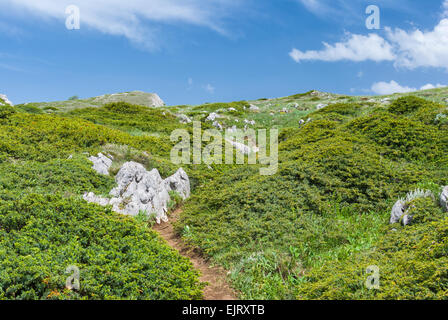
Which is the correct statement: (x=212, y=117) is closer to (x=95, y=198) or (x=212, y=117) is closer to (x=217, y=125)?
(x=217, y=125)

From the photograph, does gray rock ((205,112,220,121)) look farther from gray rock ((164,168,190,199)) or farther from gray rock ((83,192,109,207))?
gray rock ((83,192,109,207))

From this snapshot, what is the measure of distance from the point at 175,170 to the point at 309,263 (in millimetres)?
8963

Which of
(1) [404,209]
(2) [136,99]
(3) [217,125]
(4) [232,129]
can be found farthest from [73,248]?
(2) [136,99]

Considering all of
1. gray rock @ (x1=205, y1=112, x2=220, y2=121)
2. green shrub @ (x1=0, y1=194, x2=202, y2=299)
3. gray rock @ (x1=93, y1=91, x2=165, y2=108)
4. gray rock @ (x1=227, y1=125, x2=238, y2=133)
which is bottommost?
green shrub @ (x1=0, y1=194, x2=202, y2=299)

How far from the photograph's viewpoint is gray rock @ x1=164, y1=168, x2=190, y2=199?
535 inches

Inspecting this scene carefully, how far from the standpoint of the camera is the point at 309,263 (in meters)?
7.57

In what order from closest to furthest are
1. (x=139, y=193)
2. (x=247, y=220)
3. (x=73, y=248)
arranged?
1. (x=73, y=248)
2. (x=247, y=220)
3. (x=139, y=193)

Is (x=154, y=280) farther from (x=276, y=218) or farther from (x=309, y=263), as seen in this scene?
(x=276, y=218)

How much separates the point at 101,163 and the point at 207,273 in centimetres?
783

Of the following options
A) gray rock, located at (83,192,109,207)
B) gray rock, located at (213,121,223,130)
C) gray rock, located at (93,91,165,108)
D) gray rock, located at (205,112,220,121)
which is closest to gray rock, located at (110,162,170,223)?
gray rock, located at (83,192,109,207)

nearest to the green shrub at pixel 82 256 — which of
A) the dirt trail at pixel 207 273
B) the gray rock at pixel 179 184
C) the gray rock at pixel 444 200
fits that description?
the dirt trail at pixel 207 273

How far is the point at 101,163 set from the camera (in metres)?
13.5

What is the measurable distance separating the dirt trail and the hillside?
0.74ft
